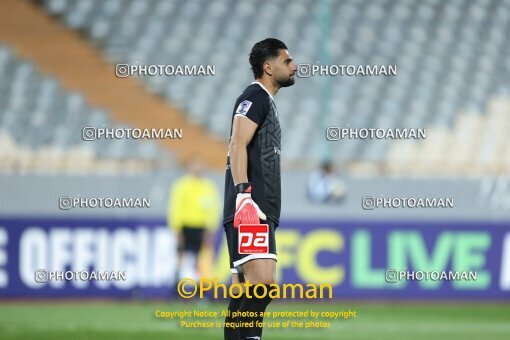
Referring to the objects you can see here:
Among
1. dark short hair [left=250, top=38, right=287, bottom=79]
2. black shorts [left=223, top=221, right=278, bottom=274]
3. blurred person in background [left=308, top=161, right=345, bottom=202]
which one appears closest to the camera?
black shorts [left=223, top=221, right=278, bottom=274]

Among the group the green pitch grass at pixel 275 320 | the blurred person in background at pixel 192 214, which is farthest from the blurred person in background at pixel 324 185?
the green pitch grass at pixel 275 320

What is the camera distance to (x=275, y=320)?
37.2ft

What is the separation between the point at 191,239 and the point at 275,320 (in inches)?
110

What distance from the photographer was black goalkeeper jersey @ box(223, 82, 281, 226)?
6191 mm

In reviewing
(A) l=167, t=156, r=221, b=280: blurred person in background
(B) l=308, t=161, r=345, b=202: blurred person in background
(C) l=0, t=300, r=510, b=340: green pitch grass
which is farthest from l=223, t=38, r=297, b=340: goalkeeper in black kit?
(B) l=308, t=161, r=345, b=202: blurred person in background

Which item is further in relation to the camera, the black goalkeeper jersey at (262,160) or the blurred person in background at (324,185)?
the blurred person in background at (324,185)

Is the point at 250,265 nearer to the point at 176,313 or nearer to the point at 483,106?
the point at 176,313

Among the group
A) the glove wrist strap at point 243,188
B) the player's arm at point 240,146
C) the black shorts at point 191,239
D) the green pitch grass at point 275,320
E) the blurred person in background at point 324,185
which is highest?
the blurred person in background at point 324,185

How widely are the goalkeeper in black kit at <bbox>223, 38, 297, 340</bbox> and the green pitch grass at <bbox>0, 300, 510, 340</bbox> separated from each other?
3.53 m

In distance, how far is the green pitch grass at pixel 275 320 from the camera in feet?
32.4

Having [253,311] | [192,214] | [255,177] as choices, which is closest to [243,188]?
[255,177]

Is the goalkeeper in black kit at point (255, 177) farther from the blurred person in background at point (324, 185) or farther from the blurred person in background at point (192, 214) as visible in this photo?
the blurred person in background at point (324, 185)

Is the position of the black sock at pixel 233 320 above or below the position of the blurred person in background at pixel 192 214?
below

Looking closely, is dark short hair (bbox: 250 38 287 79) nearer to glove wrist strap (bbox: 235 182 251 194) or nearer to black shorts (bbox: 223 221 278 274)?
glove wrist strap (bbox: 235 182 251 194)
